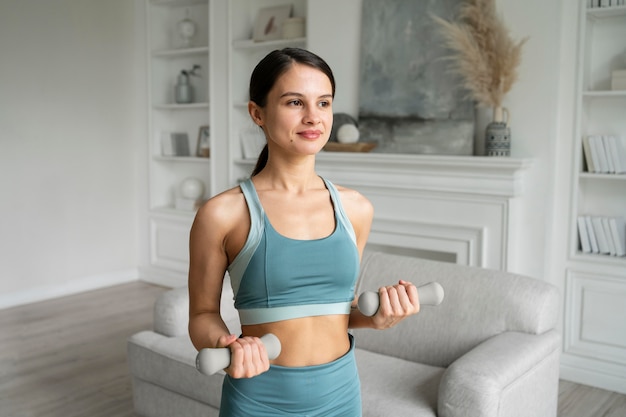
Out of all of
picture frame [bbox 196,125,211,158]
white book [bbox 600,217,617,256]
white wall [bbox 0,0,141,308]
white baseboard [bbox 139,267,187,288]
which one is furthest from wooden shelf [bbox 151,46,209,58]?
white book [bbox 600,217,617,256]

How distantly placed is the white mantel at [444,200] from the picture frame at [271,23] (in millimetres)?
1176

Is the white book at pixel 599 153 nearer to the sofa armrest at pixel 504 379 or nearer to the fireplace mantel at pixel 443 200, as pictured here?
the fireplace mantel at pixel 443 200

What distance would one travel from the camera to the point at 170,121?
5.70 meters

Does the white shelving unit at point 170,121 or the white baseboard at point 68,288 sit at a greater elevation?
the white shelving unit at point 170,121

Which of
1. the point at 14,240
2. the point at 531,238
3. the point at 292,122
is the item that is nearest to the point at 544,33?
the point at 531,238

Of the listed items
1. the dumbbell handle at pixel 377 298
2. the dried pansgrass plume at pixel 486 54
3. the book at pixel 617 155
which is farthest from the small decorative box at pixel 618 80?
the dumbbell handle at pixel 377 298

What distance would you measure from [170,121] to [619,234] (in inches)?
149

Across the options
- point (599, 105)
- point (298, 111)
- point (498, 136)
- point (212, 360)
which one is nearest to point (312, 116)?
point (298, 111)

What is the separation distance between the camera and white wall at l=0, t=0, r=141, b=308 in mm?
4703

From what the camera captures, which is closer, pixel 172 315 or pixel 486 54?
pixel 172 315

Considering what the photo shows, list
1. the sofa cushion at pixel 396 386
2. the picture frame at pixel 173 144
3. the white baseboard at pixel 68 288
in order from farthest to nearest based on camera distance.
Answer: the picture frame at pixel 173 144 → the white baseboard at pixel 68 288 → the sofa cushion at pixel 396 386

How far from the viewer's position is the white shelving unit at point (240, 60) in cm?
481

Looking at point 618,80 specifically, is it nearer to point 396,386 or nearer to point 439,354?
point 439,354

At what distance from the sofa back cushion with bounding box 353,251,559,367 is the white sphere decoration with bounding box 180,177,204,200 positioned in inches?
113
